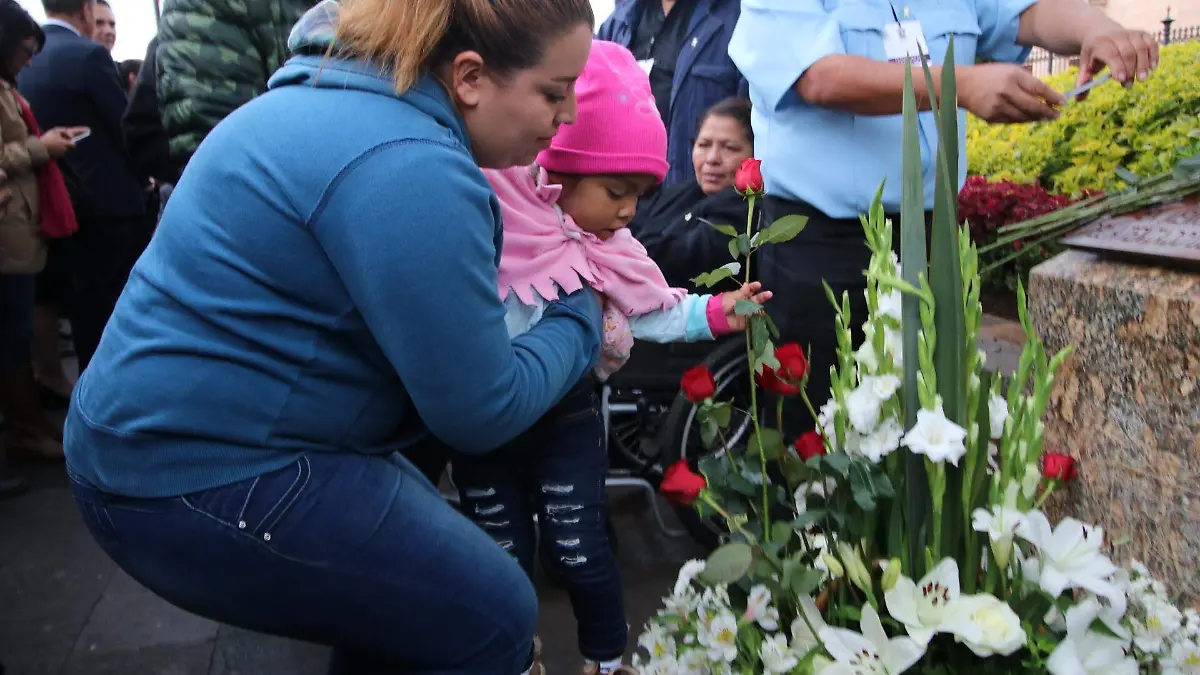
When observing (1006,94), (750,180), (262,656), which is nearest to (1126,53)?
(1006,94)

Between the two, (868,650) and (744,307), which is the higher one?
(744,307)

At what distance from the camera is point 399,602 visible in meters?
1.42

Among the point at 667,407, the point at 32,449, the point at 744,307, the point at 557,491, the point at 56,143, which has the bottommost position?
the point at 32,449

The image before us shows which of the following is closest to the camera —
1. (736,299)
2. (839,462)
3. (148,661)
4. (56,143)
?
(839,462)

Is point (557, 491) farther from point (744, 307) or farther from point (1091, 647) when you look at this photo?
point (1091, 647)

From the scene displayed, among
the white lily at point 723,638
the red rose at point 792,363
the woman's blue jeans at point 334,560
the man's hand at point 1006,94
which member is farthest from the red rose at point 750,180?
the man's hand at point 1006,94

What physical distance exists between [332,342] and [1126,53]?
1574mm

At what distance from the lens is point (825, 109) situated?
222cm

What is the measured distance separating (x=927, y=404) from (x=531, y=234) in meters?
1.04

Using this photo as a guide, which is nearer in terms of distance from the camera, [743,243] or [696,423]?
[743,243]

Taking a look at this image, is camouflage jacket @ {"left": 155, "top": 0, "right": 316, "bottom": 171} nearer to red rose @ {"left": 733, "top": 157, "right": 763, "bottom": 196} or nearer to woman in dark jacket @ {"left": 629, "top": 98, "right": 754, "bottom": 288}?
woman in dark jacket @ {"left": 629, "top": 98, "right": 754, "bottom": 288}

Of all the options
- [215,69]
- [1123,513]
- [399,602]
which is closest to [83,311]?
[215,69]

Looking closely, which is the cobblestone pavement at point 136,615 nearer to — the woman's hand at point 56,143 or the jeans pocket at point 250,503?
the woman's hand at point 56,143

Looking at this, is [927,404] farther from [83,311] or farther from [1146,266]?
[83,311]
